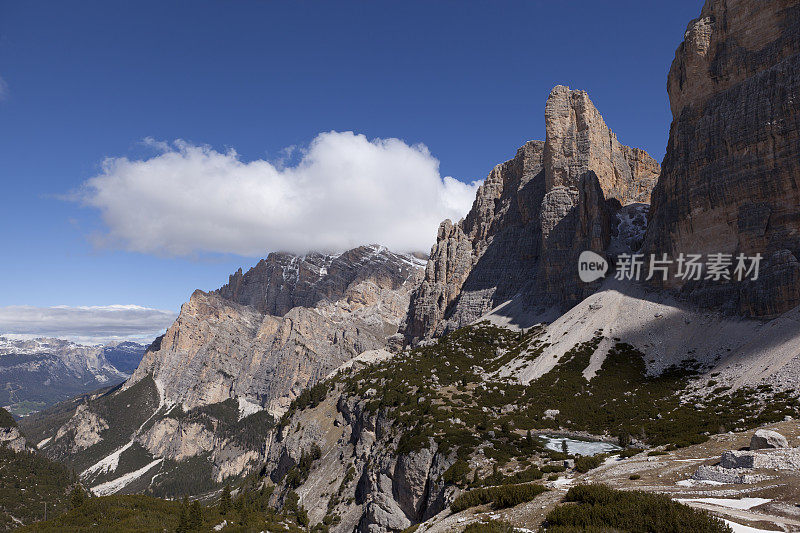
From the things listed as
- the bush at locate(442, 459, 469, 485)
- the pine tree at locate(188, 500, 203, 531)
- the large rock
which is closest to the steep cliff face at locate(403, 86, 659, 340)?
the bush at locate(442, 459, 469, 485)

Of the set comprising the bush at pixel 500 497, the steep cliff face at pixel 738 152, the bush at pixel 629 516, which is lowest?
the bush at pixel 500 497

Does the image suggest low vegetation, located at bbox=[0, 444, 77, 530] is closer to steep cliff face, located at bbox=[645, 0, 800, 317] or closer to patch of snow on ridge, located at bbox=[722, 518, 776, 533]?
patch of snow on ridge, located at bbox=[722, 518, 776, 533]

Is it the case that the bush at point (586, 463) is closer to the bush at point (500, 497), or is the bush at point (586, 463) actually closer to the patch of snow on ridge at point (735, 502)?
the bush at point (500, 497)

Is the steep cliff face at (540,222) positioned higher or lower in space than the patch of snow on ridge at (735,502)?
higher

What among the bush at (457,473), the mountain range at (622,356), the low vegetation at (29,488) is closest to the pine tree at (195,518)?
the mountain range at (622,356)

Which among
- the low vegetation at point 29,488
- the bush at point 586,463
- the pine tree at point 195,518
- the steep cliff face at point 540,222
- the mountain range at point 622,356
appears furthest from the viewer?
the low vegetation at point 29,488

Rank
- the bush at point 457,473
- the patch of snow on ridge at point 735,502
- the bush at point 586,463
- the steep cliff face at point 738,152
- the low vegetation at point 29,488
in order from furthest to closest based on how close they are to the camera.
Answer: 1. the low vegetation at point 29,488
2. the steep cliff face at point 738,152
3. the bush at point 457,473
4. the bush at point 586,463
5. the patch of snow on ridge at point 735,502

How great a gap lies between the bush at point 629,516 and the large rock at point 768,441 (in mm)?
14028

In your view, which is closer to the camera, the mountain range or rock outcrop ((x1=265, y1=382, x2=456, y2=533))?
the mountain range

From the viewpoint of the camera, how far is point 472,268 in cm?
16562

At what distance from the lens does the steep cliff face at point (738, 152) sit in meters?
70.2

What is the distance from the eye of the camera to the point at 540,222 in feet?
461

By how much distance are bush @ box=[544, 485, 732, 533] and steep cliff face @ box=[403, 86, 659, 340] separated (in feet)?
342

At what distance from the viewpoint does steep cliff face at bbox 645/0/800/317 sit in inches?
2763
